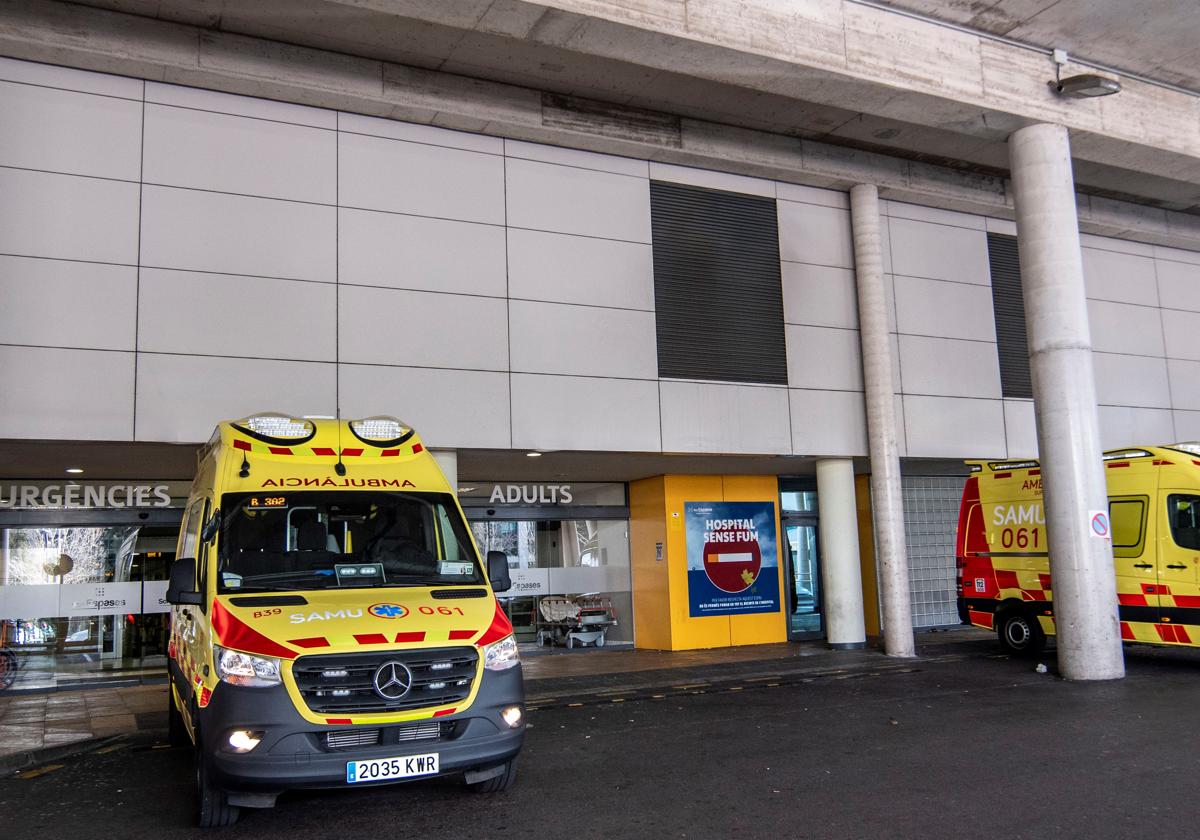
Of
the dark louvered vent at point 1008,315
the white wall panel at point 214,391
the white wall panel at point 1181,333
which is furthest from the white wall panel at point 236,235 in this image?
the white wall panel at point 1181,333

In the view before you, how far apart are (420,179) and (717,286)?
14.9 ft

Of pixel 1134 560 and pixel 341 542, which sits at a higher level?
pixel 341 542

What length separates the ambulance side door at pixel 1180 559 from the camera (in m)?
11.5

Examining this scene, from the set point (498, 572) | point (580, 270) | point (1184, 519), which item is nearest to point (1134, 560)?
point (1184, 519)

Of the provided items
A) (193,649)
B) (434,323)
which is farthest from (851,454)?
(193,649)

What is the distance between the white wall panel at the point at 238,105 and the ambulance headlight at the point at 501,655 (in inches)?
326

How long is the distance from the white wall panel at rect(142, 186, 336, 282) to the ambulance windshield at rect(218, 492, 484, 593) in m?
5.62

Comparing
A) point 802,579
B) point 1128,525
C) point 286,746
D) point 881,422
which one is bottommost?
point 286,746

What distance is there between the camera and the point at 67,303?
10.6 m

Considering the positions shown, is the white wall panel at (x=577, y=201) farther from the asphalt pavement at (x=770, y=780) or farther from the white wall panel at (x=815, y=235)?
the asphalt pavement at (x=770, y=780)

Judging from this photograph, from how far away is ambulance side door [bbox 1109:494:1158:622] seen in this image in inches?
472

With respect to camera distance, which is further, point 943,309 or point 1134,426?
point 1134,426

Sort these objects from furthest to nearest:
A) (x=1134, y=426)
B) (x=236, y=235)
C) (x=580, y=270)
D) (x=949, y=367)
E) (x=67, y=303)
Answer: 1. (x=1134, y=426)
2. (x=949, y=367)
3. (x=580, y=270)
4. (x=236, y=235)
5. (x=67, y=303)

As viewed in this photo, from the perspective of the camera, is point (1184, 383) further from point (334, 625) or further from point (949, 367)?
point (334, 625)
